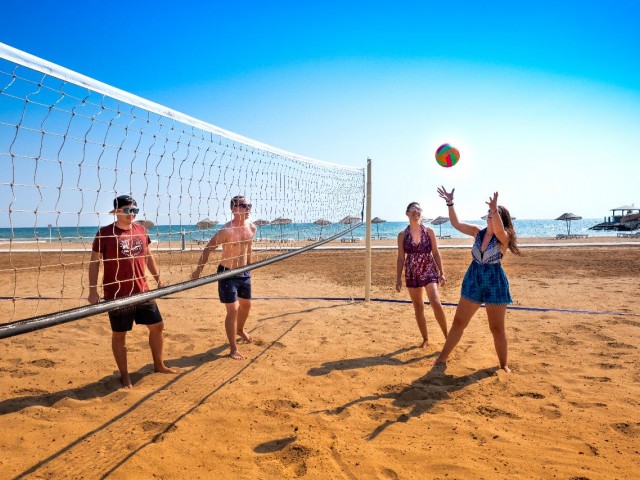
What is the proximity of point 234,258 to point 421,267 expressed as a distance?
6.59ft

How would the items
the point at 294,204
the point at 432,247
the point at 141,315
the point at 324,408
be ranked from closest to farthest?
the point at 324,408 → the point at 141,315 → the point at 432,247 → the point at 294,204

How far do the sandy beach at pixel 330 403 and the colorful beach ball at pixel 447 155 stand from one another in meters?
2.32

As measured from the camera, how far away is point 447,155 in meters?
6.18

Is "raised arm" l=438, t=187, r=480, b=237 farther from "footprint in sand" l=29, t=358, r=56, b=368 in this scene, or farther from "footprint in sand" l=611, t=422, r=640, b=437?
"footprint in sand" l=29, t=358, r=56, b=368

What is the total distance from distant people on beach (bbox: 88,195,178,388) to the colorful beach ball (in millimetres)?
4383

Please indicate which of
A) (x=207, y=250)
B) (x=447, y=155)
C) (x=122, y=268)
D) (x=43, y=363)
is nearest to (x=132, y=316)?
(x=122, y=268)

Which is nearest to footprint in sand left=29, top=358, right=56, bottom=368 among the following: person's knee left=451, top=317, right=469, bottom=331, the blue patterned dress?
person's knee left=451, top=317, right=469, bottom=331

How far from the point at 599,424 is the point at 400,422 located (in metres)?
1.38

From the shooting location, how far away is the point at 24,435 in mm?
2773

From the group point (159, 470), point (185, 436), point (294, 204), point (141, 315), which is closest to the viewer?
point (159, 470)

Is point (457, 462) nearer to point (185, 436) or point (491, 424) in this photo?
point (491, 424)

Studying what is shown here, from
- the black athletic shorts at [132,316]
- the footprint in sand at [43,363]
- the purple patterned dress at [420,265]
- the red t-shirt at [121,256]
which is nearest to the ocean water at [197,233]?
the red t-shirt at [121,256]

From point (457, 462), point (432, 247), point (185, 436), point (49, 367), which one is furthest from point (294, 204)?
point (457, 462)

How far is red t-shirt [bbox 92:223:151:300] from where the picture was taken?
3.37 meters
